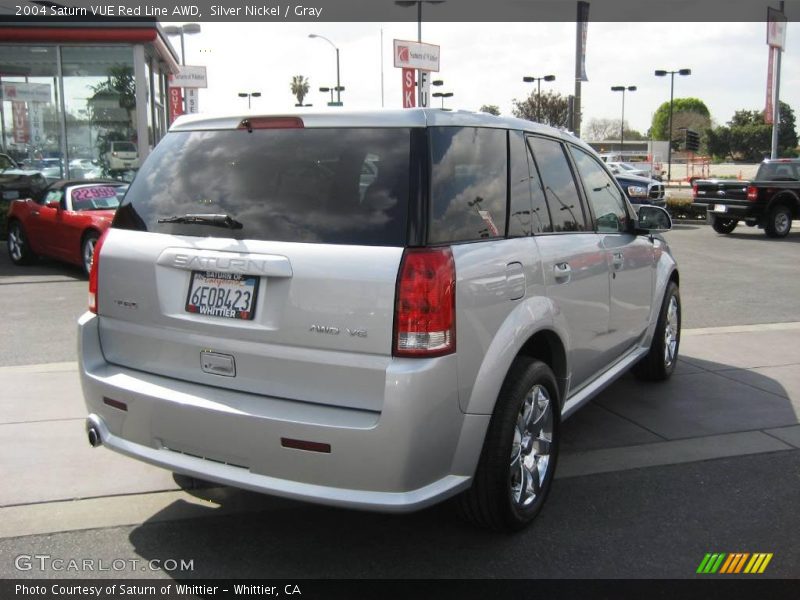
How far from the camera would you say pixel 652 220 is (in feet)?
17.6

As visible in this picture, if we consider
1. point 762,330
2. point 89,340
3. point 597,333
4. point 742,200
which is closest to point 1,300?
point 89,340

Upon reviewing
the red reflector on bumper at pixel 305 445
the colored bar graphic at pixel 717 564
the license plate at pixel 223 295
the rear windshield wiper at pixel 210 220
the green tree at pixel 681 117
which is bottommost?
the colored bar graphic at pixel 717 564

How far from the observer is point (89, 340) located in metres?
3.57

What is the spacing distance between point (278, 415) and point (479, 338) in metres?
0.84

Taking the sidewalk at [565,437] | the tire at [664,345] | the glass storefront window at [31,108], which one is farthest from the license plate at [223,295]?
the glass storefront window at [31,108]

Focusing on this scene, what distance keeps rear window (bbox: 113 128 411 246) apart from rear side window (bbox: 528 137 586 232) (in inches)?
48.1

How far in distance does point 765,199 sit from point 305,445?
17923 mm

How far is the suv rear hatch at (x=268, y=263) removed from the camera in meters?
2.94

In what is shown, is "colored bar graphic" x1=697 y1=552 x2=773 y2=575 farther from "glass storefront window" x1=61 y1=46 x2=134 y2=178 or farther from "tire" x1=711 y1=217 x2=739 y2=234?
"glass storefront window" x1=61 y1=46 x2=134 y2=178

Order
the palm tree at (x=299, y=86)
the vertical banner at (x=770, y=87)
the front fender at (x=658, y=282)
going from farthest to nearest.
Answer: the palm tree at (x=299, y=86) < the vertical banner at (x=770, y=87) < the front fender at (x=658, y=282)

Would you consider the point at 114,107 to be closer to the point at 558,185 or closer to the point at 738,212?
the point at 738,212

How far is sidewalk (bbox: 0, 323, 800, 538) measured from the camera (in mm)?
3883

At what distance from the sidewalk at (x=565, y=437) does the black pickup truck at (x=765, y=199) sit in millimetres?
12433

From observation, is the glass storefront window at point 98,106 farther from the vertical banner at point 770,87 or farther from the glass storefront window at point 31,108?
the vertical banner at point 770,87
